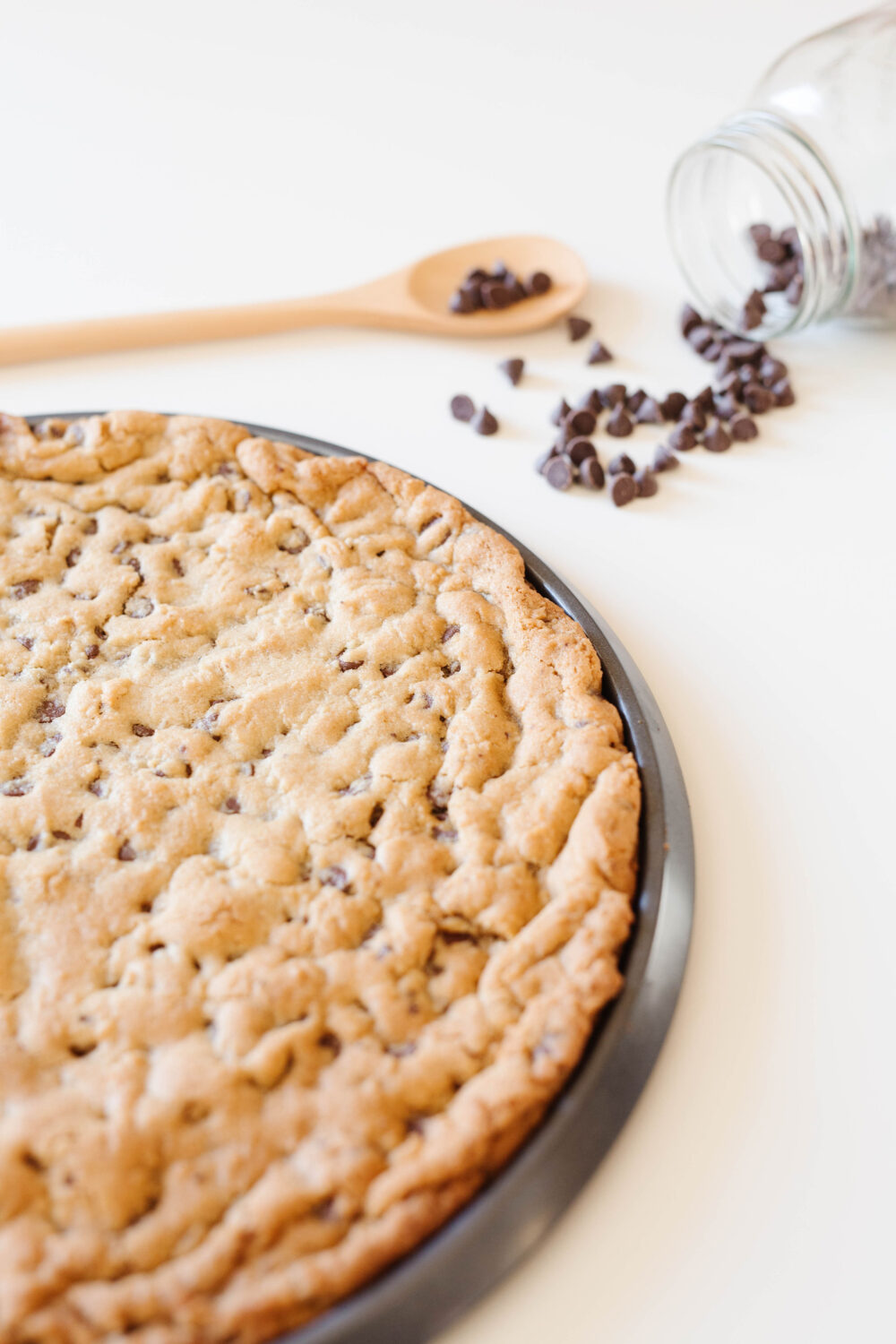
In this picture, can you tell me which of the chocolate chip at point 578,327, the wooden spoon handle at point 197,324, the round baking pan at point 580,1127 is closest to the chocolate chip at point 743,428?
the chocolate chip at point 578,327

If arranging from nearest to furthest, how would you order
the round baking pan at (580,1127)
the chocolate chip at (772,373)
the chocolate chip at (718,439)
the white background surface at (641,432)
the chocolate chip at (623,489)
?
the round baking pan at (580,1127) < the white background surface at (641,432) < the chocolate chip at (623,489) < the chocolate chip at (718,439) < the chocolate chip at (772,373)

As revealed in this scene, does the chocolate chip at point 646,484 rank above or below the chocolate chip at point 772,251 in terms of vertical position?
below

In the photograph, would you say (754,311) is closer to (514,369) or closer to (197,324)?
(514,369)

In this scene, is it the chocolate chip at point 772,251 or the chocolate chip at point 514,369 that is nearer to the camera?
the chocolate chip at point 514,369

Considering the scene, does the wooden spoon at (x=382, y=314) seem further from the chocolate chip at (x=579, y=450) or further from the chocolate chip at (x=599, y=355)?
the chocolate chip at (x=579, y=450)

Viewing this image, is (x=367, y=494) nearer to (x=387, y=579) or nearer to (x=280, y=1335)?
(x=387, y=579)

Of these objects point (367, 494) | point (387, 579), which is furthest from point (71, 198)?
point (387, 579)
